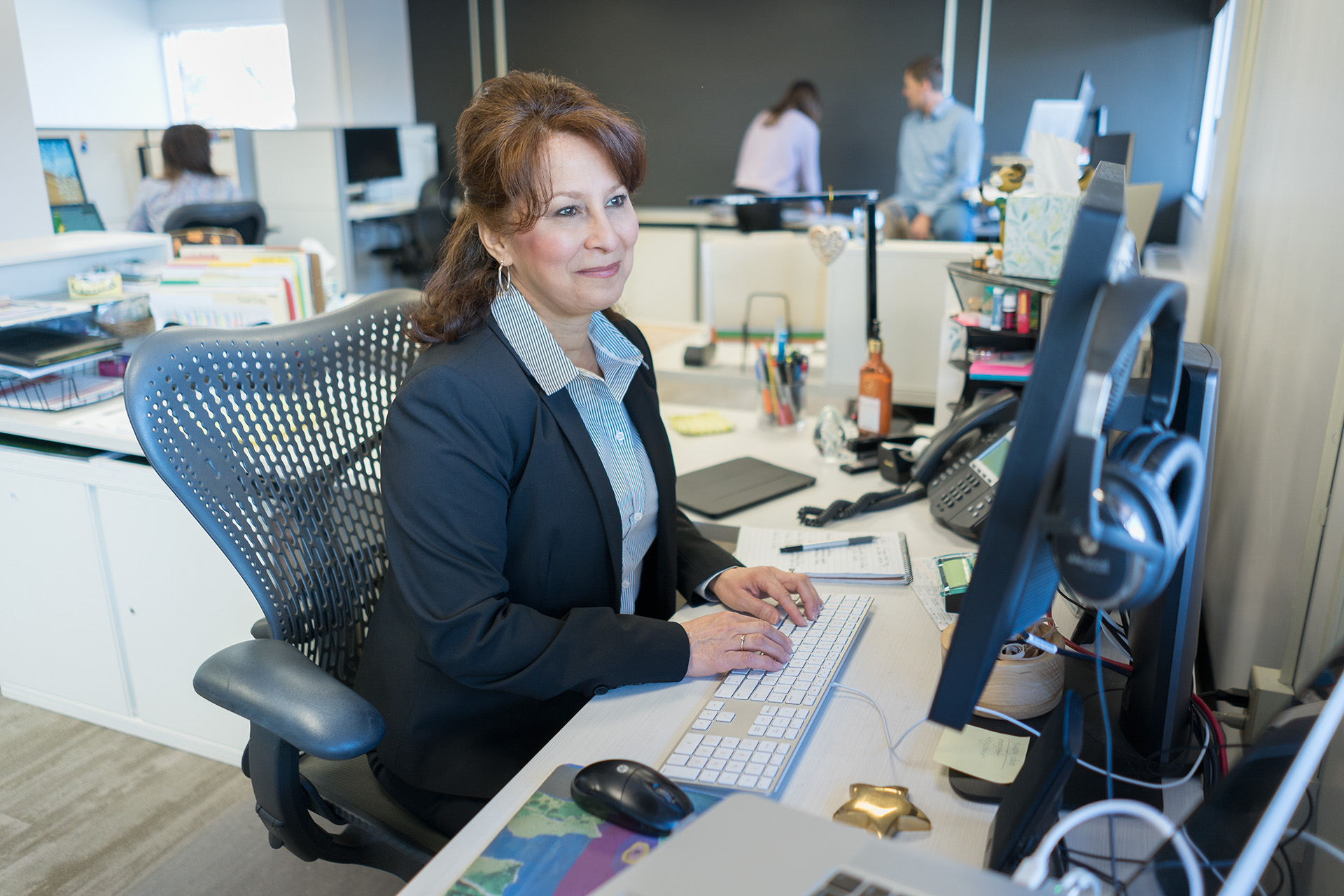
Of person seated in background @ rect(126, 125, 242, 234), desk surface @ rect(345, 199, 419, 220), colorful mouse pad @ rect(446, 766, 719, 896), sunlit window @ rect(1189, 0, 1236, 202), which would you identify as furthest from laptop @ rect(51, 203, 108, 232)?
sunlit window @ rect(1189, 0, 1236, 202)

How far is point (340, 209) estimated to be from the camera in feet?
17.7

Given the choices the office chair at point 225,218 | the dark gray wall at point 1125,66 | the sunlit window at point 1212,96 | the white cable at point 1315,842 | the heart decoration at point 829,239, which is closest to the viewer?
the white cable at point 1315,842

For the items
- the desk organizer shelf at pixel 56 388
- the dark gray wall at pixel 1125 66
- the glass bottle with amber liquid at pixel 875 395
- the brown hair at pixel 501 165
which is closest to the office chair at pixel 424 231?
the dark gray wall at pixel 1125 66

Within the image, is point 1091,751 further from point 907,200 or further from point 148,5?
point 148,5

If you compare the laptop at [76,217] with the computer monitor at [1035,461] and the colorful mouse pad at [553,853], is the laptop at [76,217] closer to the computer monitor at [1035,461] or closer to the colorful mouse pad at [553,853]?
the colorful mouse pad at [553,853]

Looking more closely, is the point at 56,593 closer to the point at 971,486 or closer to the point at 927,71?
the point at 971,486

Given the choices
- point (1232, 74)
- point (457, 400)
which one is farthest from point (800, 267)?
point (457, 400)

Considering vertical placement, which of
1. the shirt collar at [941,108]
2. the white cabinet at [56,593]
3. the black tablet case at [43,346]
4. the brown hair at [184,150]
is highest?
the shirt collar at [941,108]

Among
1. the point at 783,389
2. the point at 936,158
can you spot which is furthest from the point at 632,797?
the point at 936,158

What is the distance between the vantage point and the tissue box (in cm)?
166

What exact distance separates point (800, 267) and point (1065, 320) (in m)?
2.41

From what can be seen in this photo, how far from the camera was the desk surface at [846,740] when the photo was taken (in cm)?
80

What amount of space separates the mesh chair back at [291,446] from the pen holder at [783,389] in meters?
0.92

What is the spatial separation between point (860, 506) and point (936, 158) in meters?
4.54
